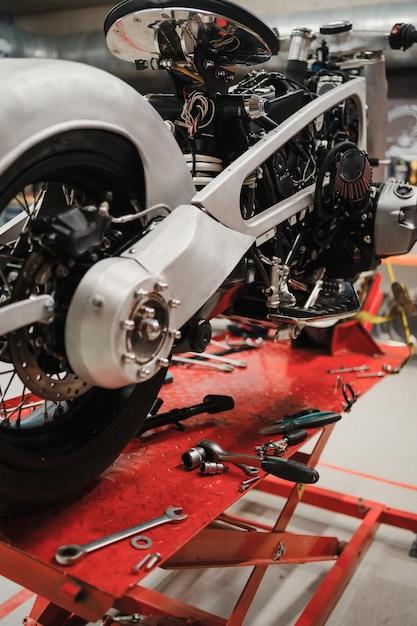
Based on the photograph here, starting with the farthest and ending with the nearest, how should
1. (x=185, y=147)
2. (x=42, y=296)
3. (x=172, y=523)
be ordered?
(x=185, y=147), (x=172, y=523), (x=42, y=296)

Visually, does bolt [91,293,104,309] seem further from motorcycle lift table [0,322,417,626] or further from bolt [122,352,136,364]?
motorcycle lift table [0,322,417,626]

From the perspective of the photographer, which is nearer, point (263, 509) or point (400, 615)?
point (400, 615)

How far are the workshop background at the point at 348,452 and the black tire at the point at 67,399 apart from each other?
0.95m

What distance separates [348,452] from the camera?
307 centimetres

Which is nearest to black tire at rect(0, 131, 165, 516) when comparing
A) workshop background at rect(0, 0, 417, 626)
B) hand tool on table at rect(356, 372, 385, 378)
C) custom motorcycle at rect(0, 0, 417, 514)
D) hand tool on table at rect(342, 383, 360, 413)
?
custom motorcycle at rect(0, 0, 417, 514)

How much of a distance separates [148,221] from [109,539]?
Answer: 65 centimetres

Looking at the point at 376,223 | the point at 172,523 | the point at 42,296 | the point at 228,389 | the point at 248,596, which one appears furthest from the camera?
the point at 228,389

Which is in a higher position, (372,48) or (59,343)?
(372,48)

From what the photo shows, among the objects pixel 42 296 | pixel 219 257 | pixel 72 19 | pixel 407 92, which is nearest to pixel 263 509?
pixel 219 257

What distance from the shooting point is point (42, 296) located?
3.67ft

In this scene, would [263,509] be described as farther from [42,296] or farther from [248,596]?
[42,296]

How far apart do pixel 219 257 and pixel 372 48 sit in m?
1.61

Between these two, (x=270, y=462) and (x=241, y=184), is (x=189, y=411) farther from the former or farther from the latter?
(x=241, y=184)

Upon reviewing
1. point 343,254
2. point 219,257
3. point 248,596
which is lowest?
point 248,596
